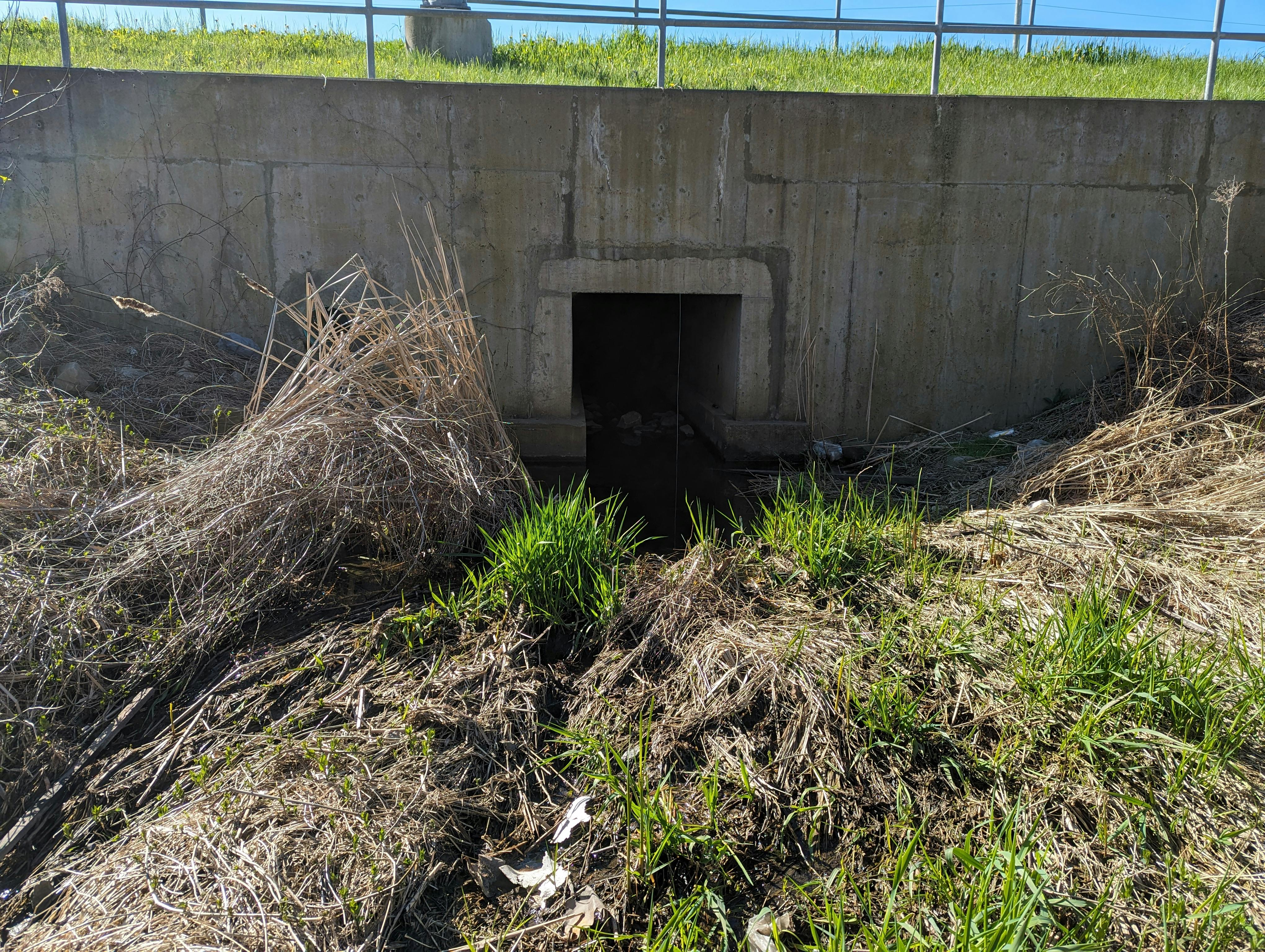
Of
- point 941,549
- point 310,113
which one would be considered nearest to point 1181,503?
point 941,549

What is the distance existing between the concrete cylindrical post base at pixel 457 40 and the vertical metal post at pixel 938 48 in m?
3.47

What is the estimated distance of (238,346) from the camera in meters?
5.85

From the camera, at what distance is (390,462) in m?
3.55

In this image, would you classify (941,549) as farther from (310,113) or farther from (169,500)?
(310,113)

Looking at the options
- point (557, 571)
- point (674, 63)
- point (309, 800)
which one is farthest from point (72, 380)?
point (674, 63)

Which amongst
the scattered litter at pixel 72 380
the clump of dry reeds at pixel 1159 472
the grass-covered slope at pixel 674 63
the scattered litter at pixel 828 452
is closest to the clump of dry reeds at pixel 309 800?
the clump of dry reeds at pixel 1159 472

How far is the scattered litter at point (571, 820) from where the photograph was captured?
2393mm

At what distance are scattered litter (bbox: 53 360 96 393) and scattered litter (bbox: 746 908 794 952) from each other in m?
4.72

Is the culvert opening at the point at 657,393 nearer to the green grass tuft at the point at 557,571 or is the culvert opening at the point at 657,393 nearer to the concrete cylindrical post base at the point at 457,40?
the green grass tuft at the point at 557,571

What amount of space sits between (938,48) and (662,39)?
1.91 metres

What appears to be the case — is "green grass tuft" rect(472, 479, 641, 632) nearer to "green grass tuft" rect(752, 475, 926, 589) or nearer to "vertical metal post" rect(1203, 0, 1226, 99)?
"green grass tuft" rect(752, 475, 926, 589)

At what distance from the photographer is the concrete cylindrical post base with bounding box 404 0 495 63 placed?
7.32 meters

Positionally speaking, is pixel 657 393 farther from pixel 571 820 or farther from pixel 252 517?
pixel 571 820

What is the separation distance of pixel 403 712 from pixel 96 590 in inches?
49.6
